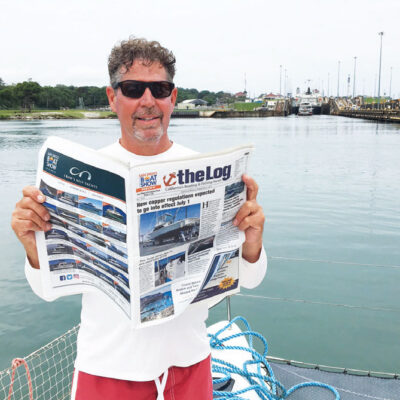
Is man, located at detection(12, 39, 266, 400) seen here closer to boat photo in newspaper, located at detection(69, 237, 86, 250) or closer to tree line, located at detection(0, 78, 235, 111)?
boat photo in newspaper, located at detection(69, 237, 86, 250)

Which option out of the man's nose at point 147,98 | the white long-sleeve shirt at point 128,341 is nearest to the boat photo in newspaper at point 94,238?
the white long-sleeve shirt at point 128,341

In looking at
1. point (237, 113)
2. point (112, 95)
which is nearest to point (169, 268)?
point (112, 95)

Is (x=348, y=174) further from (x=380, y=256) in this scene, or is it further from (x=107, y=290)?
(x=107, y=290)

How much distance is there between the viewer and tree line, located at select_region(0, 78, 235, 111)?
104438mm

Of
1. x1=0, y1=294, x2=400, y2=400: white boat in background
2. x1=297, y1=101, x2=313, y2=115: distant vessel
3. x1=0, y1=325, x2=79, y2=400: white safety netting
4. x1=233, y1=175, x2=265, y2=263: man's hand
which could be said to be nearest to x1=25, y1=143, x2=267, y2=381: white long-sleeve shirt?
x1=233, y1=175, x2=265, y2=263: man's hand

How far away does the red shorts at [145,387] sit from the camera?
5.04 feet

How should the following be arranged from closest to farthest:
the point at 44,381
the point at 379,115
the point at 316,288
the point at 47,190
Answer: the point at 47,190 → the point at 44,381 → the point at 316,288 → the point at 379,115

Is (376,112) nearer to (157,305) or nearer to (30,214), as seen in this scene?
(157,305)

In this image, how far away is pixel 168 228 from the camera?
142 centimetres

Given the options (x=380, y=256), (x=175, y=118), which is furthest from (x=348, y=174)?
(x=175, y=118)

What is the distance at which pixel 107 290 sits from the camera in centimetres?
152

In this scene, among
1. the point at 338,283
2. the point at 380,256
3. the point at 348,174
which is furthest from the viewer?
the point at 348,174

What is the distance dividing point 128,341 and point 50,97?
126 metres

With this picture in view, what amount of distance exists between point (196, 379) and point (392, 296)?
587cm
